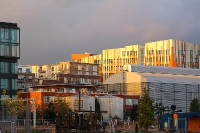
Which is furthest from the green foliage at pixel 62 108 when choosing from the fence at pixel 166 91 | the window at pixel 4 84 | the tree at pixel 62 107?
the fence at pixel 166 91

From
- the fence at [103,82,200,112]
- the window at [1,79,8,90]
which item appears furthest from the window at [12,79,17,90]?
the fence at [103,82,200,112]

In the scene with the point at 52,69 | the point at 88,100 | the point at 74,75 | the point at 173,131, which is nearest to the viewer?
the point at 173,131

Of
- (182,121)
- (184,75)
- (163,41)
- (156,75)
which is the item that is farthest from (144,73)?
(182,121)

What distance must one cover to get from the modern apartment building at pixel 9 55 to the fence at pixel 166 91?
141 ft

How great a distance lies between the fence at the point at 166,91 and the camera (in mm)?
135125

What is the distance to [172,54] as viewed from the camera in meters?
189

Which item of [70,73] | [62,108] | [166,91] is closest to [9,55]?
[62,108]

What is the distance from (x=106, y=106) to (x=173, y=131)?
1555 inches

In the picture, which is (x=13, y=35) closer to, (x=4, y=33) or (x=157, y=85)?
(x=4, y=33)

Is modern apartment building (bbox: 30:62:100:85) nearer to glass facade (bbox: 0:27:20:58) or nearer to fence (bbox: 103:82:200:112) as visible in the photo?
fence (bbox: 103:82:200:112)

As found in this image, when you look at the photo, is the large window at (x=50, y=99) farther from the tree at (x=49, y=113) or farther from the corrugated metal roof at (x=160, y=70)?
the corrugated metal roof at (x=160, y=70)

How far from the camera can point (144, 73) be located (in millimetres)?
144000

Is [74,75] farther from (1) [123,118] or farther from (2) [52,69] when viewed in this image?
(1) [123,118]

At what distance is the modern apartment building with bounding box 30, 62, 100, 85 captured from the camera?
167375 mm
